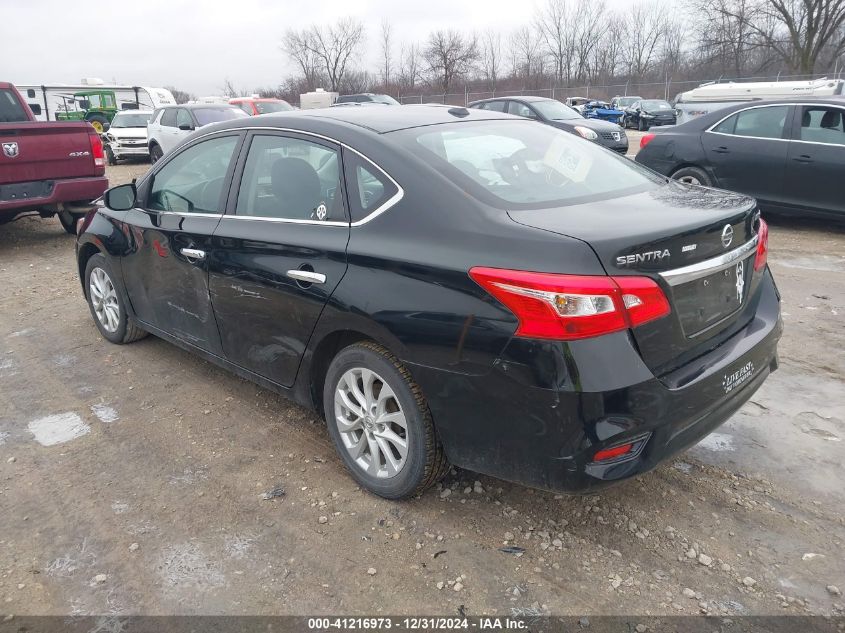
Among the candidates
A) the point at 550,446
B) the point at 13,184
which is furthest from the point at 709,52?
the point at 550,446

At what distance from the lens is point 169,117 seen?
16.7 m

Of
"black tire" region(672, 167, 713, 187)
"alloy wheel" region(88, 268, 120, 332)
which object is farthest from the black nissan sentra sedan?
"black tire" region(672, 167, 713, 187)

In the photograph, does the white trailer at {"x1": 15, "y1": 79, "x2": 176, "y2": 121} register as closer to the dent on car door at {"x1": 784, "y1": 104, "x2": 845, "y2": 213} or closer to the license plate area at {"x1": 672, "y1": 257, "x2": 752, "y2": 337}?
the dent on car door at {"x1": 784, "y1": 104, "x2": 845, "y2": 213}

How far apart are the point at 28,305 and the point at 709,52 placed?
48774 millimetres

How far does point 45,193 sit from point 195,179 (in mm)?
5056

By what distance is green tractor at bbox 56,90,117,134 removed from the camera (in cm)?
2808

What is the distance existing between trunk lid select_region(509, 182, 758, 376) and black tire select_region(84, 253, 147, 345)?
3.33 m

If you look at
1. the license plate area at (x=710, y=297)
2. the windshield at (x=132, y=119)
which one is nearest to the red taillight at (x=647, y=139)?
the license plate area at (x=710, y=297)

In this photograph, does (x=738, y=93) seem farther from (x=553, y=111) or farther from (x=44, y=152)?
(x=44, y=152)

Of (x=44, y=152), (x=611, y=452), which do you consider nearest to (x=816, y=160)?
(x=611, y=452)

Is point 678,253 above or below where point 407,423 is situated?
above

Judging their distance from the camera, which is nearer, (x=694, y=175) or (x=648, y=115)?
(x=694, y=175)

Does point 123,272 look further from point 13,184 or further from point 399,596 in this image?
point 13,184

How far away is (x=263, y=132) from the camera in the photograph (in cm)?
349
